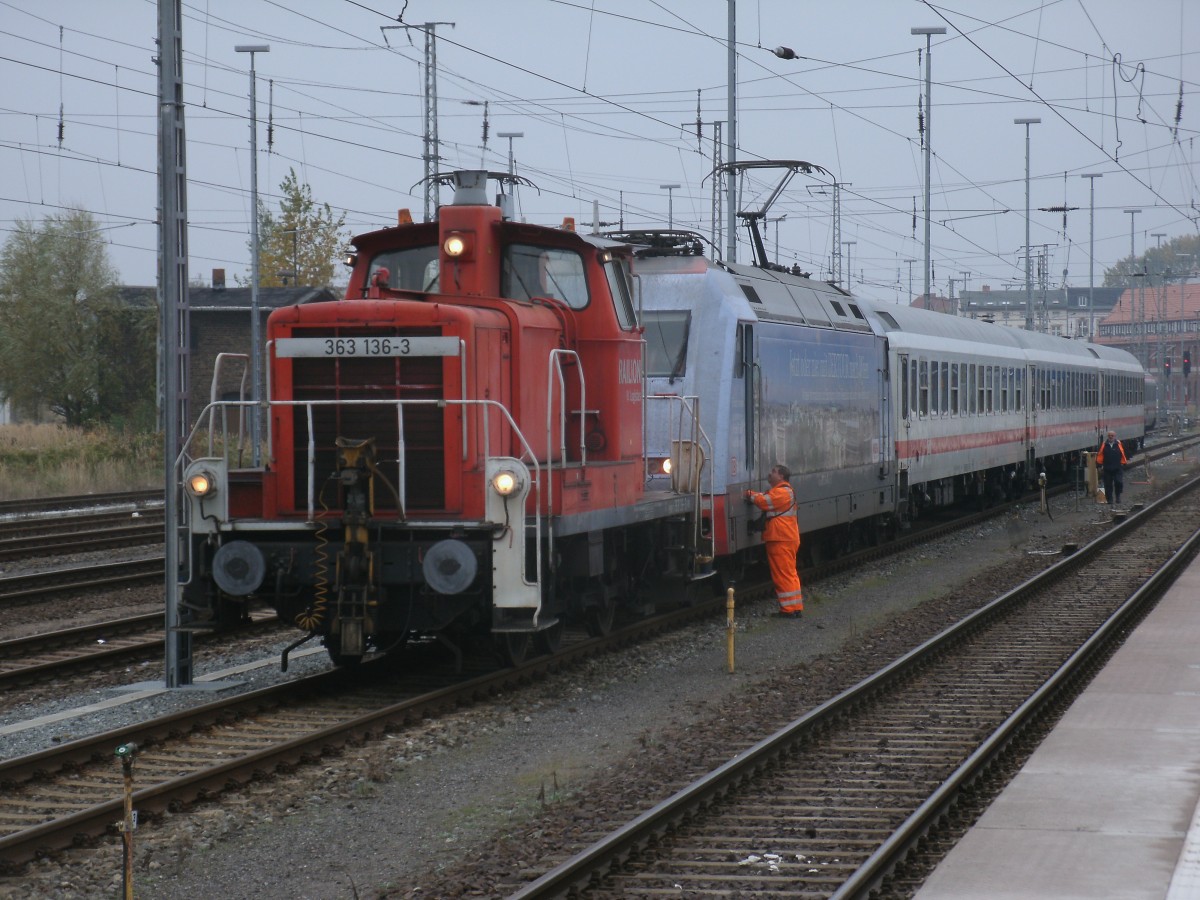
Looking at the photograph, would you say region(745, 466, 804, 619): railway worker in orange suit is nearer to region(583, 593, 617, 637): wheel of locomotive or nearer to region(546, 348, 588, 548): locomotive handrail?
region(583, 593, 617, 637): wheel of locomotive

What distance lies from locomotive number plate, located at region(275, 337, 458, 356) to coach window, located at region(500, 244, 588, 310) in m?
1.32

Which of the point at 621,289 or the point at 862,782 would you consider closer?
the point at 862,782

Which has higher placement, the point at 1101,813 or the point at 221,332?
the point at 221,332

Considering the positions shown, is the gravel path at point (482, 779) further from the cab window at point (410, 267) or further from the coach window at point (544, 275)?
the cab window at point (410, 267)

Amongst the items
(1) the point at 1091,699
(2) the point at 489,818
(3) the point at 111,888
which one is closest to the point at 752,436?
(1) the point at 1091,699

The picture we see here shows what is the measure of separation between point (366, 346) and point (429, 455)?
890 millimetres

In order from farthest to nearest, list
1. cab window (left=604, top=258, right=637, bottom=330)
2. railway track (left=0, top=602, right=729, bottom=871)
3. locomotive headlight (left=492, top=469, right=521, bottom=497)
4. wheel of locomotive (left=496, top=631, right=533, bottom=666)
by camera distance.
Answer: cab window (left=604, top=258, right=637, bottom=330) → wheel of locomotive (left=496, top=631, right=533, bottom=666) → locomotive headlight (left=492, top=469, right=521, bottom=497) → railway track (left=0, top=602, right=729, bottom=871)

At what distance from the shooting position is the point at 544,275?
11680 mm

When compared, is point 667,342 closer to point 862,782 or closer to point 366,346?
point 366,346

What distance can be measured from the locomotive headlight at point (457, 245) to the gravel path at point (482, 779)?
3.35 meters

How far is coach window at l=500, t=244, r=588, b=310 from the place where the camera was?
37.8 feet

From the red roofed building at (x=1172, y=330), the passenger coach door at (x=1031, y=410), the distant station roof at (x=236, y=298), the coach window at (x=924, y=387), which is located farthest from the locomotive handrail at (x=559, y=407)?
the red roofed building at (x=1172, y=330)

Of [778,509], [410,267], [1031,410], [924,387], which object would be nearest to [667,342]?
[778,509]

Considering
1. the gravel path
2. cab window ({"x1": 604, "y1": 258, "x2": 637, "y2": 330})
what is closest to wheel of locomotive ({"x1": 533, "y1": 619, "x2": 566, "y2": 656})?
the gravel path
